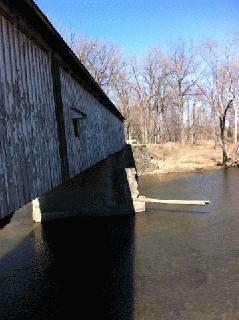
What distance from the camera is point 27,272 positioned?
12.2 meters

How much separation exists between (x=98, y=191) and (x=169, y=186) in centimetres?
1027

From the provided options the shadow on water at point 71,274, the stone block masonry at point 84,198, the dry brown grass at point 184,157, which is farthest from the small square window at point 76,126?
the dry brown grass at point 184,157

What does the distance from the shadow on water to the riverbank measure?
68.0 feet

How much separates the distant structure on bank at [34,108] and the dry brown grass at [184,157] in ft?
91.5

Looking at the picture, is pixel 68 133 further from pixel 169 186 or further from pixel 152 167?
pixel 152 167

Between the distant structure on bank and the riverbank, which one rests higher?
the distant structure on bank

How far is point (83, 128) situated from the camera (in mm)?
12094

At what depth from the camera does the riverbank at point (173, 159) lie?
3841 cm

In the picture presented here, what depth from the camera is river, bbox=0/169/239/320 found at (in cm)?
941

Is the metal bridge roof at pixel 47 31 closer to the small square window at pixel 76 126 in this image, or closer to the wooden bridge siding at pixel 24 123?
the wooden bridge siding at pixel 24 123

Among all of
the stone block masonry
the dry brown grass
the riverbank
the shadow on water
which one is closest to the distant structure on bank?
the shadow on water

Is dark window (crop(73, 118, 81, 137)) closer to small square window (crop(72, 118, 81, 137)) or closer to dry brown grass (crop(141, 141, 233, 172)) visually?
small square window (crop(72, 118, 81, 137))

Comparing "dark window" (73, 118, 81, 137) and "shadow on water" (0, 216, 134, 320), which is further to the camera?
"dark window" (73, 118, 81, 137)

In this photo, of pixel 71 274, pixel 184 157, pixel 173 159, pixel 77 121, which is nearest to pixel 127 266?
pixel 71 274
